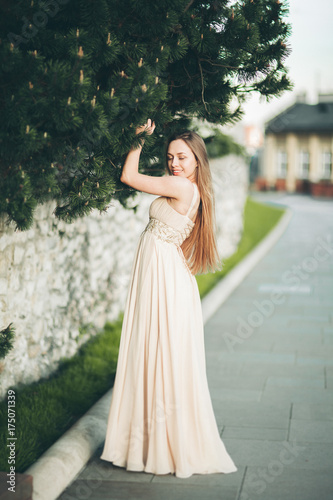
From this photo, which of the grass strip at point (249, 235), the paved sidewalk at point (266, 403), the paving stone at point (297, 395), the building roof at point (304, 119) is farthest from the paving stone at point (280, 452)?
the building roof at point (304, 119)

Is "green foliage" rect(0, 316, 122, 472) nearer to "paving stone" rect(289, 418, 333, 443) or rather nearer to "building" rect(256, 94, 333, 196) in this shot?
"paving stone" rect(289, 418, 333, 443)

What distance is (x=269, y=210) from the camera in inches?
1026

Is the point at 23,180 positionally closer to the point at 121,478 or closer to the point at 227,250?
the point at 121,478

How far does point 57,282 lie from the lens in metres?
5.22

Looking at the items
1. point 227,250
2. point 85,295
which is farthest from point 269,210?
point 85,295

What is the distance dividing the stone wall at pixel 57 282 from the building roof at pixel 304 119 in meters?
36.7

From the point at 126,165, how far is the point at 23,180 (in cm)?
81

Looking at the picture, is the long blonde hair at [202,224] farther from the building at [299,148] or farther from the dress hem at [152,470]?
the building at [299,148]

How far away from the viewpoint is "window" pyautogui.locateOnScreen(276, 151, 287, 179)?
43938 mm

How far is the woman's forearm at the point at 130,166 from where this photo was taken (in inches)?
129

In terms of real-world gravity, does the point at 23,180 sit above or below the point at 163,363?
above

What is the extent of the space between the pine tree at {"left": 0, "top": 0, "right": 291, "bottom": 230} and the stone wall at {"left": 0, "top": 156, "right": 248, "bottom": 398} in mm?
1288

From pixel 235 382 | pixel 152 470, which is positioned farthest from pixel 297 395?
pixel 152 470

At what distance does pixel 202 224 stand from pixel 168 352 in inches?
32.0
